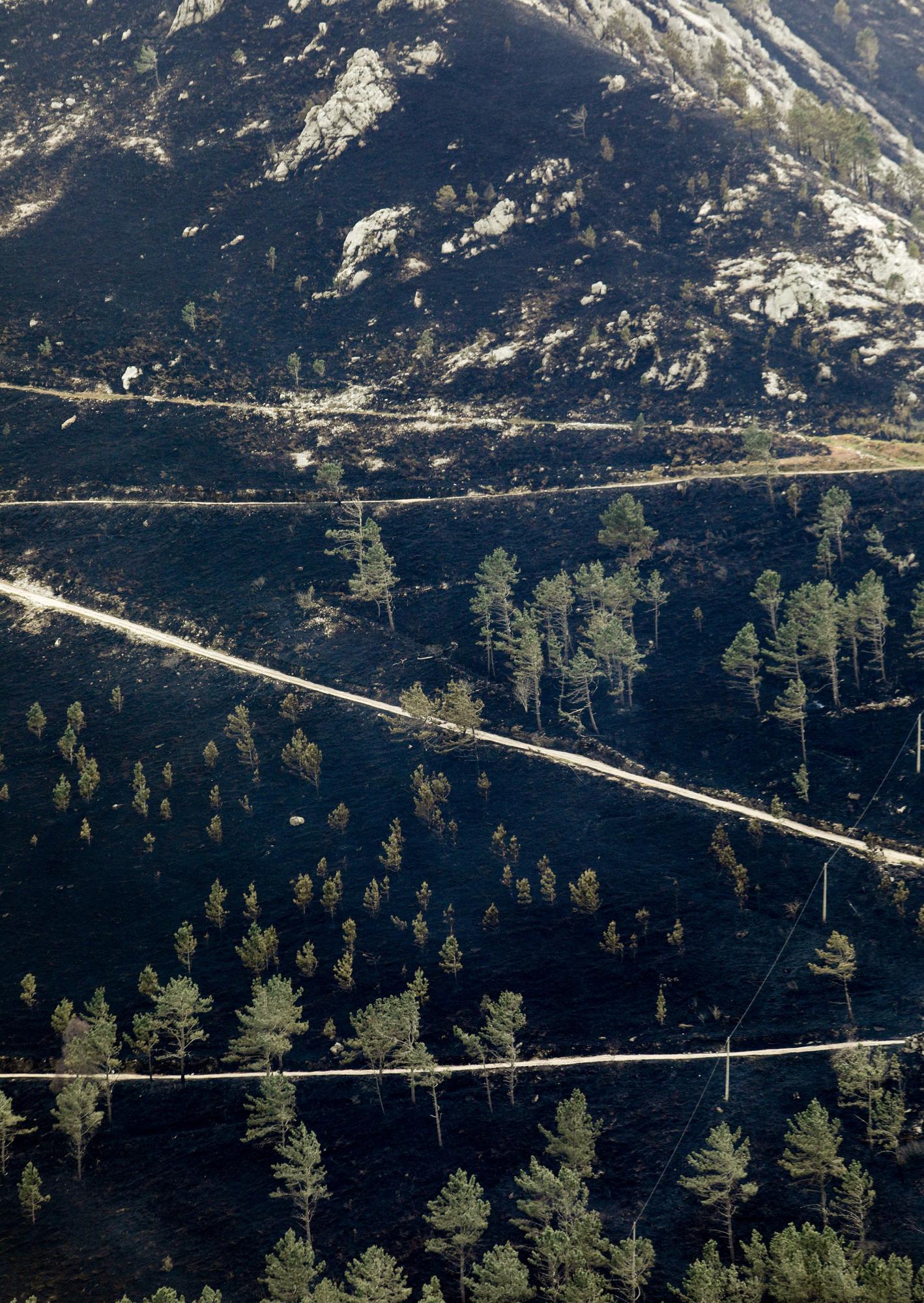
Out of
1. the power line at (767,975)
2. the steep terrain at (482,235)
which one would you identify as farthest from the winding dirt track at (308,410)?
the power line at (767,975)

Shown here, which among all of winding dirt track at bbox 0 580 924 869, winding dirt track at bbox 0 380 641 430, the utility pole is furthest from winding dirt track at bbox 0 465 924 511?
the utility pole

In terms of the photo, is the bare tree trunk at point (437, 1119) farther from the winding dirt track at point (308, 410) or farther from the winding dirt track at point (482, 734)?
the winding dirt track at point (308, 410)

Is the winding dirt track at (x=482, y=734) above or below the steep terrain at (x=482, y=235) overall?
below

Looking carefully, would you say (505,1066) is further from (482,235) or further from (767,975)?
(482,235)

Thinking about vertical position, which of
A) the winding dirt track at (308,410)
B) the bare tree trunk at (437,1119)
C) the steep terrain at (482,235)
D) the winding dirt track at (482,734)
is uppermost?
the steep terrain at (482,235)

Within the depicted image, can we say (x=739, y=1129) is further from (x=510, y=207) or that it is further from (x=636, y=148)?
(x=636, y=148)

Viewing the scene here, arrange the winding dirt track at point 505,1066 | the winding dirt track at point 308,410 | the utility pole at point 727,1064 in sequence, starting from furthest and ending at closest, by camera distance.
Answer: the winding dirt track at point 308,410, the winding dirt track at point 505,1066, the utility pole at point 727,1064

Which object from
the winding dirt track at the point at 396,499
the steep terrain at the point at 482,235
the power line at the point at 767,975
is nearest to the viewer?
the power line at the point at 767,975
